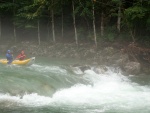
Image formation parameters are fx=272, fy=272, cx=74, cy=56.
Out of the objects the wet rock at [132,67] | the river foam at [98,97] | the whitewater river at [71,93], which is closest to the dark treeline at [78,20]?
the wet rock at [132,67]

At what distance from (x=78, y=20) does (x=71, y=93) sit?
1898 centimetres

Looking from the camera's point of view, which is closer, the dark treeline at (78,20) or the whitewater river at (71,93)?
the whitewater river at (71,93)

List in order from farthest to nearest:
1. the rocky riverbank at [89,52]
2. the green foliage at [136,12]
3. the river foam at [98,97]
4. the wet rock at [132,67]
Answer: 1. the green foliage at [136,12]
2. the rocky riverbank at [89,52]
3. the wet rock at [132,67]
4. the river foam at [98,97]

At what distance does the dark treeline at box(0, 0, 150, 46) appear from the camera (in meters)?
24.4

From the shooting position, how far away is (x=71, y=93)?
1429cm

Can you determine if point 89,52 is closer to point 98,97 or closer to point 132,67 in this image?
point 132,67

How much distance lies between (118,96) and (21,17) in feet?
68.0

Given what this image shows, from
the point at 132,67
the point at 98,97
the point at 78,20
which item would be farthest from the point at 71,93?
the point at 78,20

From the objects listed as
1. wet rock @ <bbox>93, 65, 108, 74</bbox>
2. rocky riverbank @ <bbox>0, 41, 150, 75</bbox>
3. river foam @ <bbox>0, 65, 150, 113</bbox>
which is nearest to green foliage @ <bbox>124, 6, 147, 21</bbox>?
rocky riverbank @ <bbox>0, 41, 150, 75</bbox>

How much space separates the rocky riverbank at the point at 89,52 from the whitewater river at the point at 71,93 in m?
1.98

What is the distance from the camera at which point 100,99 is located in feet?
43.3

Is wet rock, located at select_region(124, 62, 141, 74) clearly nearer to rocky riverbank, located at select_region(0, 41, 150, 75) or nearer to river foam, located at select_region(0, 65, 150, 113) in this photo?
rocky riverbank, located at select_region(0, 41, 150, 75)

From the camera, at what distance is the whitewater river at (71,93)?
11.5 m

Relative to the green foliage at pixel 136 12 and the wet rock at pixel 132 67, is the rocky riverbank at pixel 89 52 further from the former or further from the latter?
the green foliage at pixel 136 12
